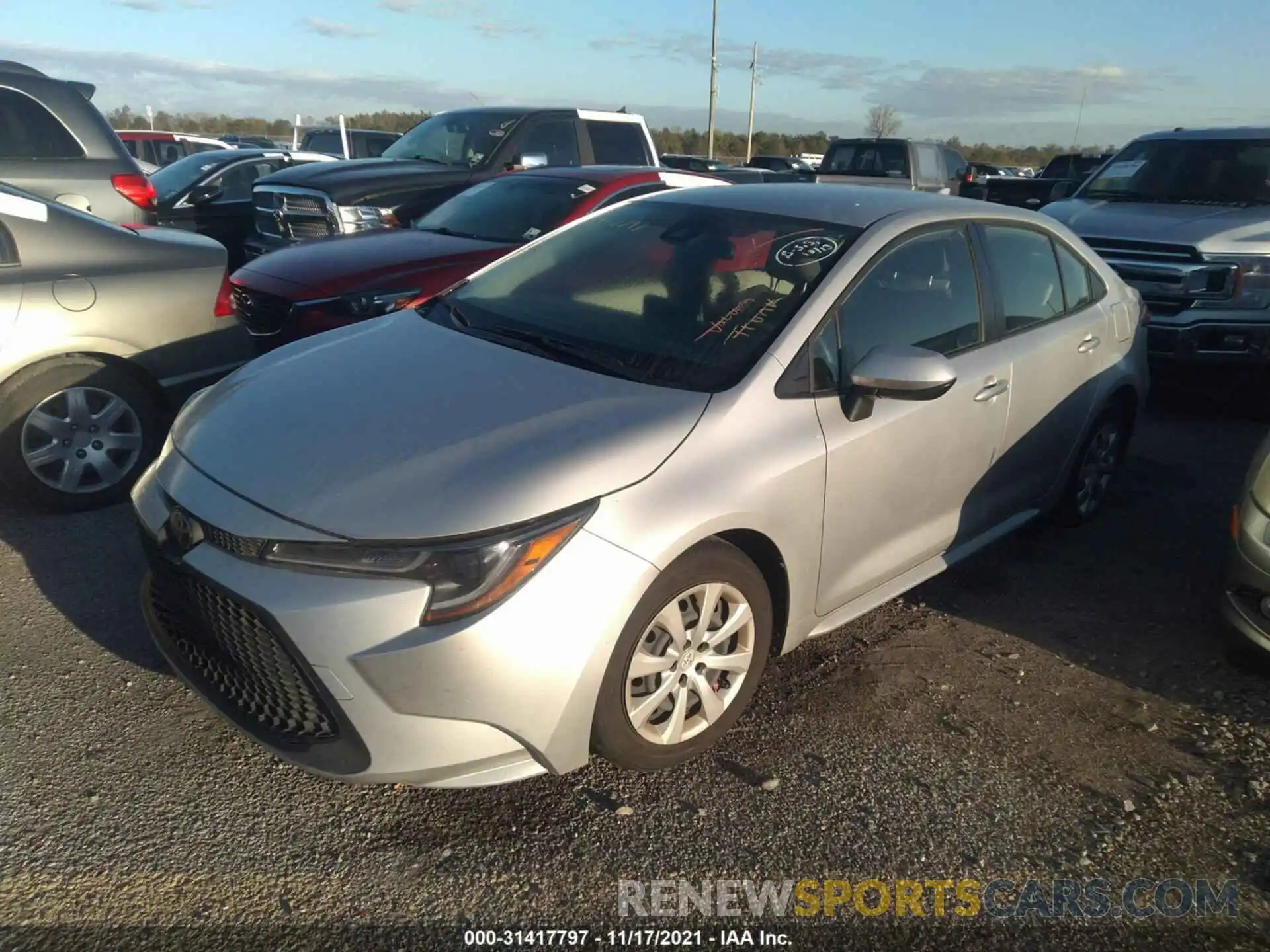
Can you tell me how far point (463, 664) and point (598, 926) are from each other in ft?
2.42

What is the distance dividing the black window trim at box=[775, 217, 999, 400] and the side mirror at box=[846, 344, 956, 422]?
0.08m

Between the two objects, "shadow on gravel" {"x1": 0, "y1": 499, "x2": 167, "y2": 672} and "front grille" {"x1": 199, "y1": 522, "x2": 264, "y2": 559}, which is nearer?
"front grille" {"x1": 199, "y1": 522, "x2": 264, "y2": 559}

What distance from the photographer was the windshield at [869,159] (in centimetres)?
1463

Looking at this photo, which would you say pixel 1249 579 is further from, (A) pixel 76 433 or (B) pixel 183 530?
(A) pixel 76 433

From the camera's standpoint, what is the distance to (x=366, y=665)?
7.36 feet

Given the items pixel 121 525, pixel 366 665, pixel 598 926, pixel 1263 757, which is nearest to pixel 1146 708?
pixel 1263 757

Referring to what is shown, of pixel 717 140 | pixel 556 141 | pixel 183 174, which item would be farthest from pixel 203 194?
pixel 717 140

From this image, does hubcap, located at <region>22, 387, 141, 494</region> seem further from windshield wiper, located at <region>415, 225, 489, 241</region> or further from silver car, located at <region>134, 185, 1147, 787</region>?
windshield wiper, located at <region>415, 225, 489, 241</region>

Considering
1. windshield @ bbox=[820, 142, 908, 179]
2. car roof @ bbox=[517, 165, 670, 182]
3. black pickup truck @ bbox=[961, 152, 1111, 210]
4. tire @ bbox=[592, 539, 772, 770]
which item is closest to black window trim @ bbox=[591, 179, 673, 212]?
car roof @ bbox=[517, 165, 670, 182]

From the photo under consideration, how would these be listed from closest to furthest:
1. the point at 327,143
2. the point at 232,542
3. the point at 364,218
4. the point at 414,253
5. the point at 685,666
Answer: the point at 232,542 < the point at 685,666 < the point at 414,253 < the point at 364,218 < the point at 327,143

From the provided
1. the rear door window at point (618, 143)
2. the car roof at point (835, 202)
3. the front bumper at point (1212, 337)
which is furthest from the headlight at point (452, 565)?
the rear door window at point (618, 143)

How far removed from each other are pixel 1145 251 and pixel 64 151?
7985 millimetres

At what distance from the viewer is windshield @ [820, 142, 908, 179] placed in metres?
14.6

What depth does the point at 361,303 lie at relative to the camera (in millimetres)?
5348
